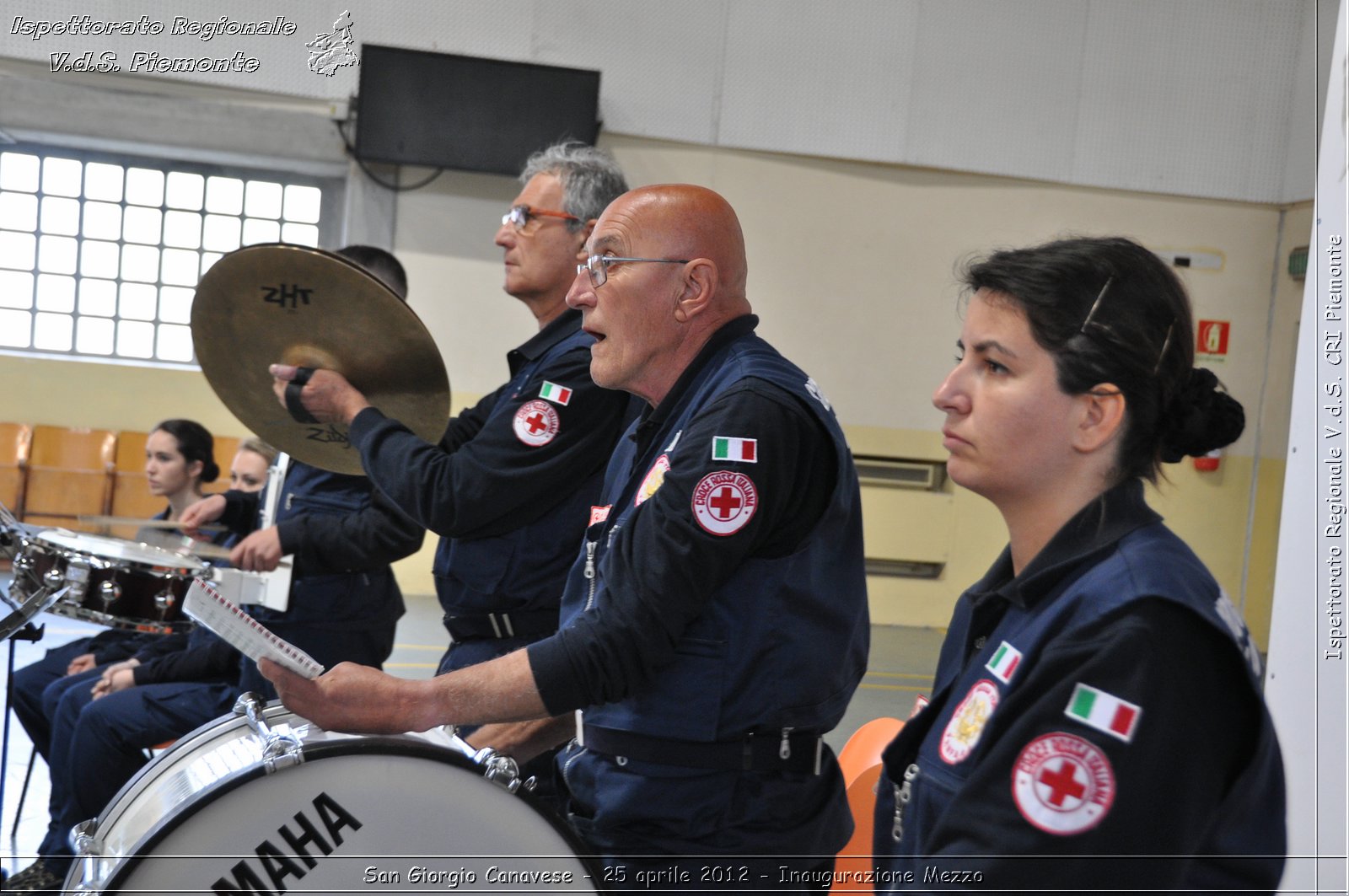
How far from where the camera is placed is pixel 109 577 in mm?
3068

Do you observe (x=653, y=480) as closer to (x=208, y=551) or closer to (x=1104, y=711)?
(x=1104, y=711)

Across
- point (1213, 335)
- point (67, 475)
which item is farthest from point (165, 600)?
point (1213, 335)

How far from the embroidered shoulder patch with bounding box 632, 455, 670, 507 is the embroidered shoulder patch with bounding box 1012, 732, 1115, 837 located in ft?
2.61

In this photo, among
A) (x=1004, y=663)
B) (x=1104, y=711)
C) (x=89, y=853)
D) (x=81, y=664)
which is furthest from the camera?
(x=81, y=664)

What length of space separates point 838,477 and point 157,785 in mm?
1212

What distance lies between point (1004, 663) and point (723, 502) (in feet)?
1.75

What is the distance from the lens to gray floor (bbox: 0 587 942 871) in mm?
4125

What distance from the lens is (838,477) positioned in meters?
1.82

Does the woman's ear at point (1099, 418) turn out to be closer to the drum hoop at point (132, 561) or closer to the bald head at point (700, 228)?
the bald head at point (700, 228)

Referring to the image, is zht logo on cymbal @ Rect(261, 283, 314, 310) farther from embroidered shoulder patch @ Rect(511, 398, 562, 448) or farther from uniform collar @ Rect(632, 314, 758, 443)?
uniform collar @ Rect(632, 314, 758, 443)

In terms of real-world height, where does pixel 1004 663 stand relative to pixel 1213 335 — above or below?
below

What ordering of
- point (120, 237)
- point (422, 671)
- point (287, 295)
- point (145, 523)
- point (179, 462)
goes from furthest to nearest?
1. point (120, 237)
2. point (422, 671)
3. point (179, 462)
4. point (145, 523)
5. point (287, 295)

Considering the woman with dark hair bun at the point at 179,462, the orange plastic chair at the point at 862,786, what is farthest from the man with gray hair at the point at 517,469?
the woman with dark hair bun at the point at 179,462

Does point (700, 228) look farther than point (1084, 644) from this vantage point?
Yes
